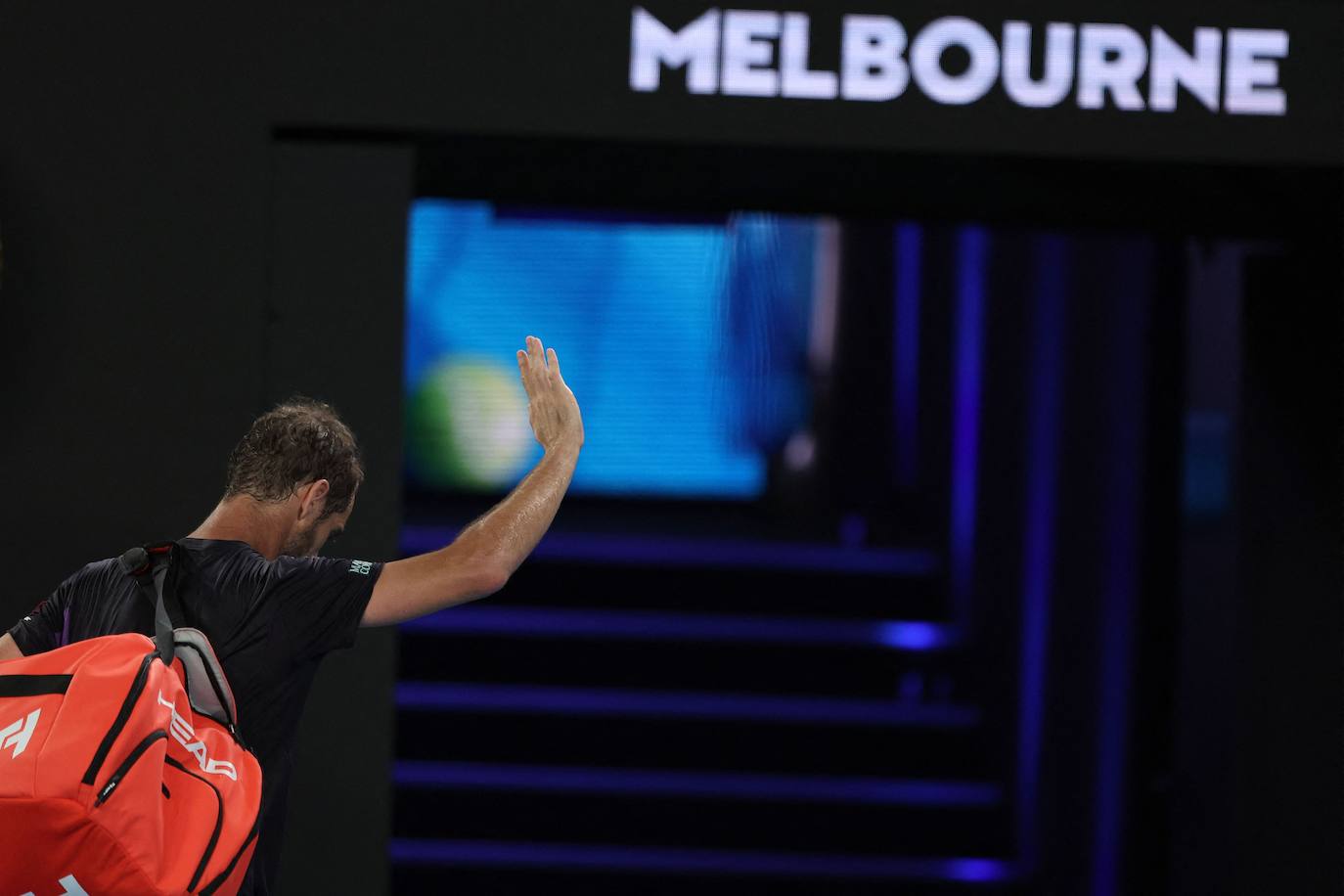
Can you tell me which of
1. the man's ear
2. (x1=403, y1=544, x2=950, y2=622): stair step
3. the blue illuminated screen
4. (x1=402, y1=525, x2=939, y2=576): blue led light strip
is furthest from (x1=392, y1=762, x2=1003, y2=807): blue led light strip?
the man's ear

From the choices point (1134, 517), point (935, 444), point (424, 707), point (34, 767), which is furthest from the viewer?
point (935, 444)

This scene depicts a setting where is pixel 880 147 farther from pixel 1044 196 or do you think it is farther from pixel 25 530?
pixel 25 530

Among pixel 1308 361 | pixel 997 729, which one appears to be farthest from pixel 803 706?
pixel 1308 361

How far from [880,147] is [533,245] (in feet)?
16.0

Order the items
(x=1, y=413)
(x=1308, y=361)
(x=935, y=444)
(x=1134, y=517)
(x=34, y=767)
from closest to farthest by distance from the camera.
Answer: (x=34, y=767)
(x=1, y=413)
(x=1308, y=361)
(x=1134, y=517)
(x=935, y=444)

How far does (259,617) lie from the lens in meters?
1.96

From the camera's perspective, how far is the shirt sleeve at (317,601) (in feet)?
6.47

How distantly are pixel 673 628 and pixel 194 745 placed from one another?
390cm

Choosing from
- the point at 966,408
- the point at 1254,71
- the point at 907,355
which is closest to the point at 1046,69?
the point at 1254,71

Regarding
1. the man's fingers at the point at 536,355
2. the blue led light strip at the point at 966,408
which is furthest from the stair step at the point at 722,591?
the man's fingers at the point at 536,355

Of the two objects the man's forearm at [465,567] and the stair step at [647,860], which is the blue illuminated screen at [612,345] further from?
the man's forearm at [465,567]

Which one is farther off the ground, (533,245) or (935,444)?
(533,245)

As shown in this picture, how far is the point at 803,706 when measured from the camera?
5.37 m

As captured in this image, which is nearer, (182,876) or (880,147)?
(182,876)
